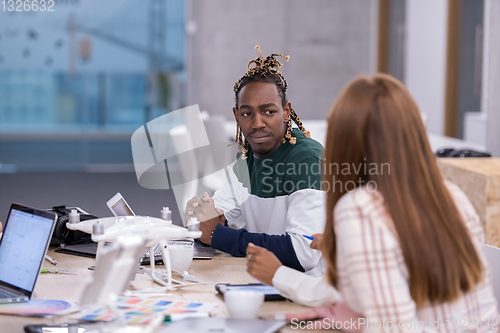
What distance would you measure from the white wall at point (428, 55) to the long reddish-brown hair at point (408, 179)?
5.59 metres

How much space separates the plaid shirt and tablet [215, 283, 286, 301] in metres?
0.33

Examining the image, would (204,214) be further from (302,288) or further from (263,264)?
(302,288)

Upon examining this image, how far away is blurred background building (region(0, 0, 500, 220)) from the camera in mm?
7570

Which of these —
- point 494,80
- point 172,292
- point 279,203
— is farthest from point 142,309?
point 494,80

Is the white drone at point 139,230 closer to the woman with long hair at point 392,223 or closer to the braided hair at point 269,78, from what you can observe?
the woman with long hair at point 392,223

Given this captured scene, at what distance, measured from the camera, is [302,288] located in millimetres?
1311

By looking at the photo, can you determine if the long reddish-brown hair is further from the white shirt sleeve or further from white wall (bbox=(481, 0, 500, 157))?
white wall (bbox=(481, 0, 500, 157))

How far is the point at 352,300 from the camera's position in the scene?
1.06 m

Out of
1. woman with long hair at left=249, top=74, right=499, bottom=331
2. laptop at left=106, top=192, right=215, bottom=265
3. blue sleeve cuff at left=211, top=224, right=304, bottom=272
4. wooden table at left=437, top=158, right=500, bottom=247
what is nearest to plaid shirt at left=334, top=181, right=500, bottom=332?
woman with long hair at left=249, top=74, right=499, bottom=331

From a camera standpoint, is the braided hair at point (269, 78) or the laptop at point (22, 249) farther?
the braided hair at point (269, 78)

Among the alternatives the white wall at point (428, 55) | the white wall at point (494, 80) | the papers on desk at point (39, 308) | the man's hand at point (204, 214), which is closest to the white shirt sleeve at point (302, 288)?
the papers on desk at point (39, 308)

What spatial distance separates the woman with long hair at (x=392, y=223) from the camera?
39.0 inches

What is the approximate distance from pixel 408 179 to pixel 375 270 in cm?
18

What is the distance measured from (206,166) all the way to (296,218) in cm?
56
